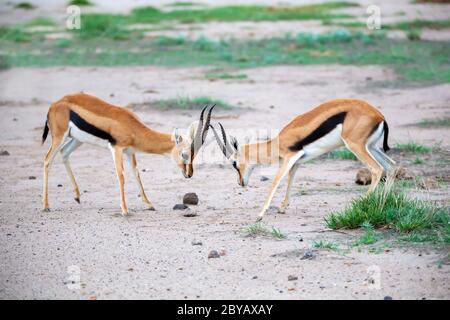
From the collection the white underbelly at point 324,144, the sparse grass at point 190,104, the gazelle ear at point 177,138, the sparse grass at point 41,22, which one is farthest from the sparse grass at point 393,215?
the sparse grass at point 41,22

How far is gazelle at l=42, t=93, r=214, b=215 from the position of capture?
8.62m

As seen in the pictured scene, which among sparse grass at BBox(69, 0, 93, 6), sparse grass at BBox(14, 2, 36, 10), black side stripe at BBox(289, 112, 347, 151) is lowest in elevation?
sparse grass at BBox(14, 2, 36, 10)

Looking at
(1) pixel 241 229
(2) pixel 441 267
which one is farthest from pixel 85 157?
(2) pixel 441 267

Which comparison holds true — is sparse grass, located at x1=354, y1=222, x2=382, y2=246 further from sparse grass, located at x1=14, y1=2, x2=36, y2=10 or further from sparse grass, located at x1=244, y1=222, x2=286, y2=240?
sparse grass, located at x1=14, y1=2, x2=36, y2=10

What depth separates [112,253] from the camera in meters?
7.25

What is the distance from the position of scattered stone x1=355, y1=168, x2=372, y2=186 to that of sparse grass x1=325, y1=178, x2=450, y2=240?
1.68m

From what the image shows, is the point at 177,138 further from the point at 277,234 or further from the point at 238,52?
the point at 238,52

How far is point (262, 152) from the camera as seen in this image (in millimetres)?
8625

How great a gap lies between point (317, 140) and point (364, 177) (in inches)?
55.3

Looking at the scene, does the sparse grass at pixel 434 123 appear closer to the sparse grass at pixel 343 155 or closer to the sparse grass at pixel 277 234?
the sparse grass at pixel 343 155

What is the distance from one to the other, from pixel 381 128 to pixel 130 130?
101 inches

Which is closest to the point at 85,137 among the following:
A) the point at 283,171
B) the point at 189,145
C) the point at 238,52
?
the point at 189,145

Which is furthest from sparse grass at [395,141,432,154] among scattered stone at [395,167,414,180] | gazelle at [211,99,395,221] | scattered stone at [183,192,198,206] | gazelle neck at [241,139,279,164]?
scattered stone at [183,192,198,206]
